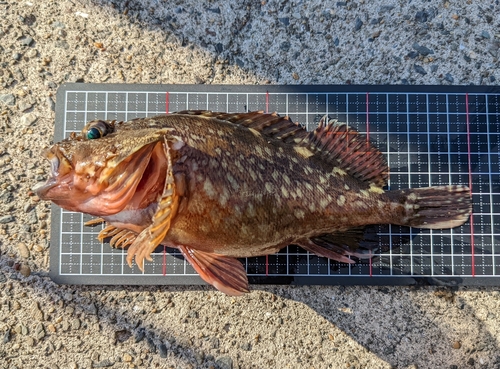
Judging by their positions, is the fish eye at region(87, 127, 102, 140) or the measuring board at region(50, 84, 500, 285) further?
the measuring board at region(50, 84, 500, 285)

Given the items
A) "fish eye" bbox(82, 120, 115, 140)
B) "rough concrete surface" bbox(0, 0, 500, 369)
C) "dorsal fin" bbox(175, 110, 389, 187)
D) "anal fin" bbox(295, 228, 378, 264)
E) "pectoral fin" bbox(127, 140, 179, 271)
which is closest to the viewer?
"pectoral fin" bbox(127, 140, 179, 271)

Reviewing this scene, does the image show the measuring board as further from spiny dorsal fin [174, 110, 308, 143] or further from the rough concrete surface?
spiny dorsal fin [174, 110, 308, 143]

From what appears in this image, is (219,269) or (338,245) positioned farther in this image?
(338,245)

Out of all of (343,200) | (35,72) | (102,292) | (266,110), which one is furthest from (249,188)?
(35,72)

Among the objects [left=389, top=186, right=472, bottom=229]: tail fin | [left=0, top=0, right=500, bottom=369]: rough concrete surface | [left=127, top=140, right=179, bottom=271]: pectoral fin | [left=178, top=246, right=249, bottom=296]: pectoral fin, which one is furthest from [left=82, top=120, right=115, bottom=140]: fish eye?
[left=389, top=186, right=472, bottom=229]: tail fin

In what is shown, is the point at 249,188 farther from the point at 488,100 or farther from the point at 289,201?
the point at 488,100

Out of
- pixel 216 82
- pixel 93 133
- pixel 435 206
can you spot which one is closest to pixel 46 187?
pixel 93 133

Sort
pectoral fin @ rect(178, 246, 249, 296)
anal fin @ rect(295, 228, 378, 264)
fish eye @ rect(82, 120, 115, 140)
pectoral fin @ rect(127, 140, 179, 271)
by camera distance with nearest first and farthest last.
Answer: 1. pectoral fin @ rect(127, 140, 179, 271)
2. fish eye @ rect(82, 120, 115, 140)
3. pectoral fin @ rect(178, 246, 249, 296)
4. anal fin @ rect(295, 228, 378, 264)

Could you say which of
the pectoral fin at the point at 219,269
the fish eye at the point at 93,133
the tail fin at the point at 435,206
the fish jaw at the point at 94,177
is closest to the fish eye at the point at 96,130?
the fish eye at the point at 93,133

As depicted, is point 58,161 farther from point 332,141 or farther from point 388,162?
point 388,162
